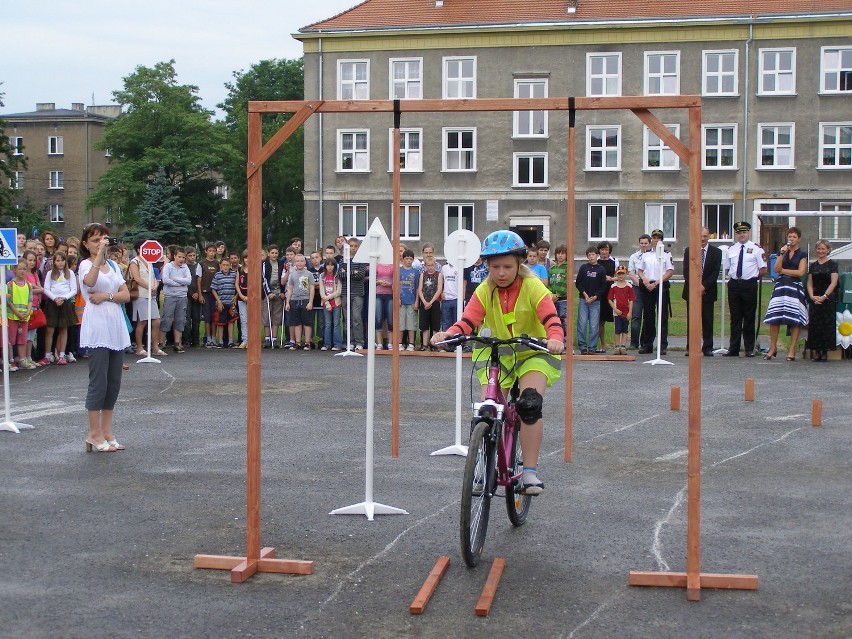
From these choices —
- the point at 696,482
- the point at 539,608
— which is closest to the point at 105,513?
the point at 539,608

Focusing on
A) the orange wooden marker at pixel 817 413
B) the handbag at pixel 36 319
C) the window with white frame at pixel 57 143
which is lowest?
the orange wooden marker at pixel 817 413

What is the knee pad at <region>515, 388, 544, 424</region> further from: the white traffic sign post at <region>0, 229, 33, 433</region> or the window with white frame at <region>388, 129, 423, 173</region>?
the window with white frame at <region>388, 129, 423, 173</region>

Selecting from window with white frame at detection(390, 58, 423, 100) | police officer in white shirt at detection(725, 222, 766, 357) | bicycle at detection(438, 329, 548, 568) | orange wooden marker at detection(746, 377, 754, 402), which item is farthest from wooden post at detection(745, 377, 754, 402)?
window with white frame at detection(390, 58, 423, 100)

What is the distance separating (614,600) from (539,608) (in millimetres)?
448

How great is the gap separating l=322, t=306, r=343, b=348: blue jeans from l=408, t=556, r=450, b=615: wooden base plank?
635 inches

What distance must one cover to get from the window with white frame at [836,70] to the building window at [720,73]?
4000 millimetres

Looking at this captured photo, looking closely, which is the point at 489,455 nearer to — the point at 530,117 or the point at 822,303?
the point at 822,303

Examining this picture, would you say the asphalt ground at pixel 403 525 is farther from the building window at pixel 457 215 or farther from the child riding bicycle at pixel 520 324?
the building window at pixel 457 215

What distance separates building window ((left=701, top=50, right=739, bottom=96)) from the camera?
53.4 metres

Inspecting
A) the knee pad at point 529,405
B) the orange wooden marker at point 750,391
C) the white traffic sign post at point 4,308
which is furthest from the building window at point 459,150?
the knee pad at point 529,405

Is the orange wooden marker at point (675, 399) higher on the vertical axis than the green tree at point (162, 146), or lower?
lower

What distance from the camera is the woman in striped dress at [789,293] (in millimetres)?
20344

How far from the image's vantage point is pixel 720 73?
5356 cm

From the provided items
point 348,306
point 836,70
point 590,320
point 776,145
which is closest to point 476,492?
point 590,320
